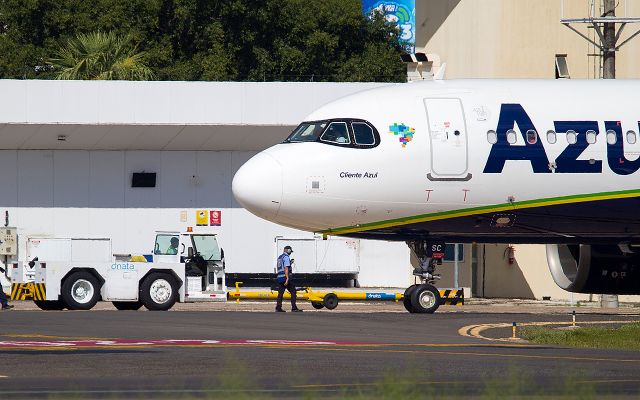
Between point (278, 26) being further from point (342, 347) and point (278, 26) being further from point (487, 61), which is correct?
point (342, 347)

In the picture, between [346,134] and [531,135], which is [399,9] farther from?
[346,134]

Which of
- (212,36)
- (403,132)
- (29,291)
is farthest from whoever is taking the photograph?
(212,36)

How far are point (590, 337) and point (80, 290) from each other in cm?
1331

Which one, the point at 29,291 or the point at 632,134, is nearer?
the point at 632,134

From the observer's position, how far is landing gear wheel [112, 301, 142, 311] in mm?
34438

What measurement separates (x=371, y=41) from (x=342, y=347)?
61992 mm

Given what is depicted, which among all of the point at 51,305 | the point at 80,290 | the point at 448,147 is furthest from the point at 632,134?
the point at 51,305

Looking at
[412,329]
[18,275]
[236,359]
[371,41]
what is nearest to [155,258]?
[18,275]

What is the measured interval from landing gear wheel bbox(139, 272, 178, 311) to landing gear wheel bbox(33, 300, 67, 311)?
2032 mm

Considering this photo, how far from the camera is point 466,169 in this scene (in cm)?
2898

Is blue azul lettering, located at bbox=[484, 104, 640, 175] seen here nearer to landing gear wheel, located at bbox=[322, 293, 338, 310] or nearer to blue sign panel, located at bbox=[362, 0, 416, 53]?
landing gear wheel, located at bbox=[322, 293, 338, 310]

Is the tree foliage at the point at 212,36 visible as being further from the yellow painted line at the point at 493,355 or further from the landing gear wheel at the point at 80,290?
the yellow painted line at the point at 493,355

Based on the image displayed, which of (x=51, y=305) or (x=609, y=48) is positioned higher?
(x=609, y=48)

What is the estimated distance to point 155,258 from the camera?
35750 millimetres
